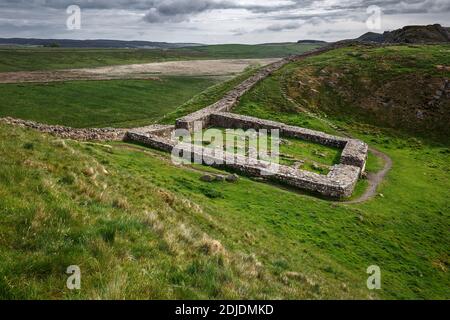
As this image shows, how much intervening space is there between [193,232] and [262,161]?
Answer: 1751cm

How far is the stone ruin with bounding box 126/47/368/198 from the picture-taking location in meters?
26.4

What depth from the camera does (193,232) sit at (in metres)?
12.6

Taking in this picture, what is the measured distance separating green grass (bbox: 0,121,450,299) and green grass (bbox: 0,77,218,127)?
2495 centimetres

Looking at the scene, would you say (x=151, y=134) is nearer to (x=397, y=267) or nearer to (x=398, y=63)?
(x=397, y=267)

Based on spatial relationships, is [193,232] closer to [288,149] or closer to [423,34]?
[288,149]

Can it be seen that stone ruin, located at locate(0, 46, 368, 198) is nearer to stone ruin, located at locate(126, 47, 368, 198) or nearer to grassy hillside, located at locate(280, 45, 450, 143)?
stone ruin, located at locate(126, 47, 368, 198)

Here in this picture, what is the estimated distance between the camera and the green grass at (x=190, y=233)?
304 inches

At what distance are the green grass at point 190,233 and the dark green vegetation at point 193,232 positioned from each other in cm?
5

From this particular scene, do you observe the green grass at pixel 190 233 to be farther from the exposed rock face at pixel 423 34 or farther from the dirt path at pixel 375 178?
the exposed rock face at pixel 423 34

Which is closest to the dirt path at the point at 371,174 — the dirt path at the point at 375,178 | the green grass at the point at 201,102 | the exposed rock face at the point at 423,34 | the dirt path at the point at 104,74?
the dirt path at the point at 375,178

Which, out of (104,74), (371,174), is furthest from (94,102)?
(371,174)

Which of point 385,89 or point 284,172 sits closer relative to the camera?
point 284,172

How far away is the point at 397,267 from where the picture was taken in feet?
60.7
